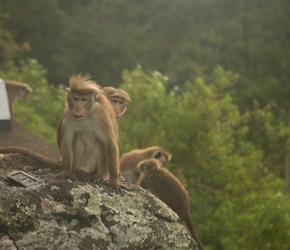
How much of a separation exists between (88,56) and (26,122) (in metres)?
16.5

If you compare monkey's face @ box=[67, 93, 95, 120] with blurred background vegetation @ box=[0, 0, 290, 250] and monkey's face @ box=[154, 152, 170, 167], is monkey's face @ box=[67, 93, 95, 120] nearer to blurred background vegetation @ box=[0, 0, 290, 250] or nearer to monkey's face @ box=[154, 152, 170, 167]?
monkey's face @ box=[154, 152, 170, 167]

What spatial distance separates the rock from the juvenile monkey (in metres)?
0.44

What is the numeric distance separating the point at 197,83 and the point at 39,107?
200 inches

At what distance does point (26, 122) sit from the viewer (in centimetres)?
1369

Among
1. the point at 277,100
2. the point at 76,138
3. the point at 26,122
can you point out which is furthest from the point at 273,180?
the point at 277,100

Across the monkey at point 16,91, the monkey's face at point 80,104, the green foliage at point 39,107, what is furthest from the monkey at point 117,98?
the monkey at point 16,91

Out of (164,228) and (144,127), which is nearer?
(164,228)

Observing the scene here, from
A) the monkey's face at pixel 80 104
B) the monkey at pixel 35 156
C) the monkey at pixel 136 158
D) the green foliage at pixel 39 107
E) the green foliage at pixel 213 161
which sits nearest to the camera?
the monkey's face at pixel 80 104

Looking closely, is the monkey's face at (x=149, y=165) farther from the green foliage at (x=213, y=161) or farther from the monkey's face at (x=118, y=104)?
the green foliage at (x=213, y=161)

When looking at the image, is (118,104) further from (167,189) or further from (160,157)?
(160,157)

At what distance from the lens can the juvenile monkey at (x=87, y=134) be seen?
17.8 ft

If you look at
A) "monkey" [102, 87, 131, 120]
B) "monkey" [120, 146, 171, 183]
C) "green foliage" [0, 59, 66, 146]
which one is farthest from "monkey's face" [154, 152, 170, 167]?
"green foliage" [0, 59, 66, 146]

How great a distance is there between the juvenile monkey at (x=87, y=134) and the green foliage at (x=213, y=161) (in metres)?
3.81

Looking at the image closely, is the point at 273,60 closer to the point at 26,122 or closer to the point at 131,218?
the point at 26,122
